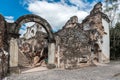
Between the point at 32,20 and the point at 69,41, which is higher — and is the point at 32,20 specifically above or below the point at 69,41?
above

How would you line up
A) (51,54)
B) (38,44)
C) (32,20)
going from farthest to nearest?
Answer: (38,44)
(51,54)
(32,20)

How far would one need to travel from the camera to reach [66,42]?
16.4 m

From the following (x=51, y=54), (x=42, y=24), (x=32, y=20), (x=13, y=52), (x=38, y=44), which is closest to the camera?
(x=13, y=52)

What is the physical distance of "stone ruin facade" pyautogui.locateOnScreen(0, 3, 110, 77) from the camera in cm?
1288

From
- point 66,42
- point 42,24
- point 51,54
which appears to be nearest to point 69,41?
point 66,42

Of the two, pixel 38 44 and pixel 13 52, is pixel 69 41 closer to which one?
pixel 13 52

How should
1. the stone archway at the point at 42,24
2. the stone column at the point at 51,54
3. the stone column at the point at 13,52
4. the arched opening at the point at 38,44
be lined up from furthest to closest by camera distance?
the stone column at the point at 51,54
the arched opening at the point at 38,44
the stone archway at the point at 42,24
the stone column at the point at 13,52

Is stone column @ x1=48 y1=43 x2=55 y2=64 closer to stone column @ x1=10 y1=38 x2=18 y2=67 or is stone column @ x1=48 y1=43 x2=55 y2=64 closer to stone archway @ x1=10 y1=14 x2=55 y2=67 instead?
stone archway @ x1=10 y1=14 x2=55 y2=67

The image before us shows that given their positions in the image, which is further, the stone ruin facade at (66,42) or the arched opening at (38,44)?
the arched opening at (38,44)

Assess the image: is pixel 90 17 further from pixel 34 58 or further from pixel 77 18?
pixel 34 58

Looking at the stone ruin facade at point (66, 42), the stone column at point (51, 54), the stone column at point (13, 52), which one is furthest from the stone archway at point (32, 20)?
the stone column at point (13, 52)

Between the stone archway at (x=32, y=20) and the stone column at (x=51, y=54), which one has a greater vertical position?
the stone archway at (x=32, y=20)

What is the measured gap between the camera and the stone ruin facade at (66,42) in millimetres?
12875

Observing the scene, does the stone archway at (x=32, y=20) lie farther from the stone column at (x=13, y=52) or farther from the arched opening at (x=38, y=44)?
the stone column at (x=13, y=52)
